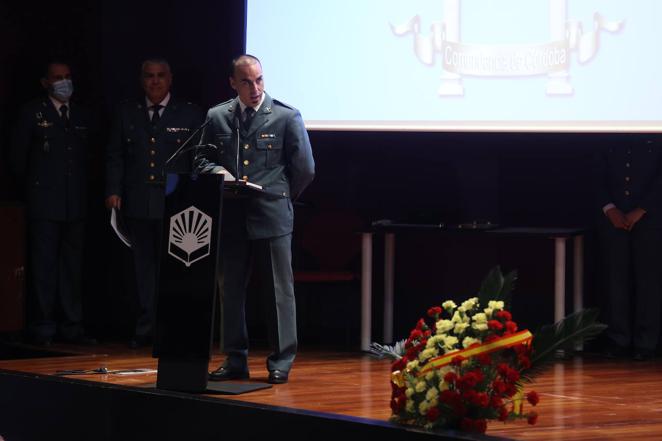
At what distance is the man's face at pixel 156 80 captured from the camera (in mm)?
7281

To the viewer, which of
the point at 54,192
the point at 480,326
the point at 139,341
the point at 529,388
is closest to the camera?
the point at 480,326

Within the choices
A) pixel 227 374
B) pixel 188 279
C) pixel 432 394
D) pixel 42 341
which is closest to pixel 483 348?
pixel 432 394

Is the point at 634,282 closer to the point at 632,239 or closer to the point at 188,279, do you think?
the point at 632,239

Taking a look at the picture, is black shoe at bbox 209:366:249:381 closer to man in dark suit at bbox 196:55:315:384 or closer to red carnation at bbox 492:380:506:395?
man in dark suit at bbox 196:55:315:384

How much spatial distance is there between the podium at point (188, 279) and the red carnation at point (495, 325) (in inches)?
61.9

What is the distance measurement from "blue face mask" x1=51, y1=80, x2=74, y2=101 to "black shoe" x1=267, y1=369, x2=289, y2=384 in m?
2.71

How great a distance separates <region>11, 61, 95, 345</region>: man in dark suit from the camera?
24.3 feet

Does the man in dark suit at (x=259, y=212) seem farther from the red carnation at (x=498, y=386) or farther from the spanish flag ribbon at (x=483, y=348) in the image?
the red carnation at (x=498, y=386)

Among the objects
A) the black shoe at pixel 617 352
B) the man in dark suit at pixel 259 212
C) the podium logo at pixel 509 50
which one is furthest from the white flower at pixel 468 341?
the black shoe at pixel 617 352

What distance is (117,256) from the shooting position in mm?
8086

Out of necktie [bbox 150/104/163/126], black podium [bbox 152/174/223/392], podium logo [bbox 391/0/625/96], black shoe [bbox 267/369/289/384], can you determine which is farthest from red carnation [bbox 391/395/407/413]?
necktie [bbox 150/104/163/126]

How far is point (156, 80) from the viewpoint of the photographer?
7285 millimetres

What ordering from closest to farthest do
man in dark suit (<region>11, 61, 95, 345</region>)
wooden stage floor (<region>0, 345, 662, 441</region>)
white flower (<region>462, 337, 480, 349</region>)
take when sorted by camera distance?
1. white flower (<region>462, 337, 480, 349</region>)
2. wooden stage floor (<region>0, 345, 662, 441</region>)
3. man in dark suit (<region>11, 61, 95, 345</region>)

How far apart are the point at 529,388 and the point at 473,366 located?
1751mm
